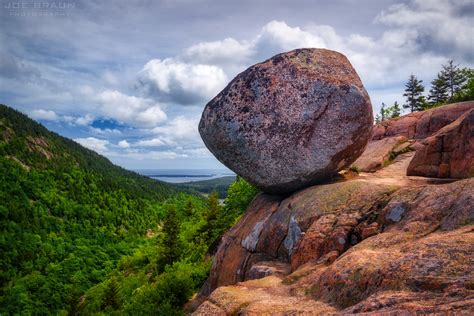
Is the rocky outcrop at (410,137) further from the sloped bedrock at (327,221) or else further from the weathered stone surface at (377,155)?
the sloped bedrock at (327,221)

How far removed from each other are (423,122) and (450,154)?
64.3 feet

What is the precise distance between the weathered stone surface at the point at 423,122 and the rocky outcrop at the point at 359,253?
2056cm

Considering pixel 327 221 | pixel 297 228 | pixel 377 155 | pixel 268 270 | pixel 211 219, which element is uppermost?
pixel 377 155

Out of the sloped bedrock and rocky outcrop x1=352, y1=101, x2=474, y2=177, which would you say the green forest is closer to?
the sloped bedrock

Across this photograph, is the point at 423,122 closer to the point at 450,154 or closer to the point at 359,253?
the point at 450,154

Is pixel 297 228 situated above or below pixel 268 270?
above

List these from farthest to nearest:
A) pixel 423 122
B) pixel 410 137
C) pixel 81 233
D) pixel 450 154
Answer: pixel 81 233 < pixel 410 137 < pixel 423 122 < pixel 450 154

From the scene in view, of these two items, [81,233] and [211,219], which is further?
[81,233]

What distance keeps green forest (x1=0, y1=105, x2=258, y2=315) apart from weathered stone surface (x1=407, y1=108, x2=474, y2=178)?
1265 centimetres

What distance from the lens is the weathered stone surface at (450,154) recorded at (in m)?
12.5

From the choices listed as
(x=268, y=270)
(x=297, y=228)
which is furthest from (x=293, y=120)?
(x=268, y=270)

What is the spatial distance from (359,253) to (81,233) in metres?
149

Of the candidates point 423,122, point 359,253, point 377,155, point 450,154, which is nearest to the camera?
point 359,253

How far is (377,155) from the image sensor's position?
23.7 m
